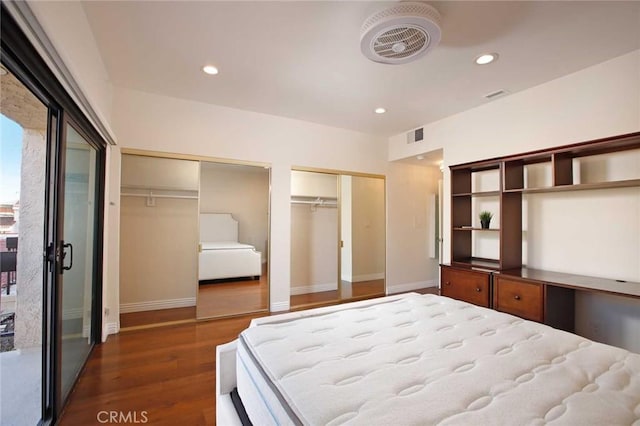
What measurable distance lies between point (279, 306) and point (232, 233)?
2.06 m

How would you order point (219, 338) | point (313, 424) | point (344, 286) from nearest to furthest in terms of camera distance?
point (313, 424), point (219, 338), point (344, 286)

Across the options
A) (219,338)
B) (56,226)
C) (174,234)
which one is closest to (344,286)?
(219,338)

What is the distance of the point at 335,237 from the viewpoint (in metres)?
4.68

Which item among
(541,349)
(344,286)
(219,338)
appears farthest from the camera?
(344,286)

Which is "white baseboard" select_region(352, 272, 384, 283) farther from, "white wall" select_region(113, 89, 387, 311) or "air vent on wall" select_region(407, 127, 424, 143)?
"air vent on wall" select_region(407, 127, 424, 143)

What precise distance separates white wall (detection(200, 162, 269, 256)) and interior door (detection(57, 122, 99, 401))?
2.21m

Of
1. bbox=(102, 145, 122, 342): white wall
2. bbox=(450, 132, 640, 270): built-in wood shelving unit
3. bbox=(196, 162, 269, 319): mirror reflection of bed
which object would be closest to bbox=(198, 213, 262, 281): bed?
bbox=(196, 162, 269, 319): mirror reflection of bed

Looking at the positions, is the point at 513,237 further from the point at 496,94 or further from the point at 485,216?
the point at 496,94

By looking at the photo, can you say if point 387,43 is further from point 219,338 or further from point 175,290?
point 175,290

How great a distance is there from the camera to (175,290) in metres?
3.95

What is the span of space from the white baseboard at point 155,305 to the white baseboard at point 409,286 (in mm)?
3095

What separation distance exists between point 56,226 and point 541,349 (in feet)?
8.94

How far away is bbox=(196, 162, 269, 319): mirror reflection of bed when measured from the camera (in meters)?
4.70

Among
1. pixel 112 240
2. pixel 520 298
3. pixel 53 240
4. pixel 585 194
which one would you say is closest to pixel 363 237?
pixel 520 298
